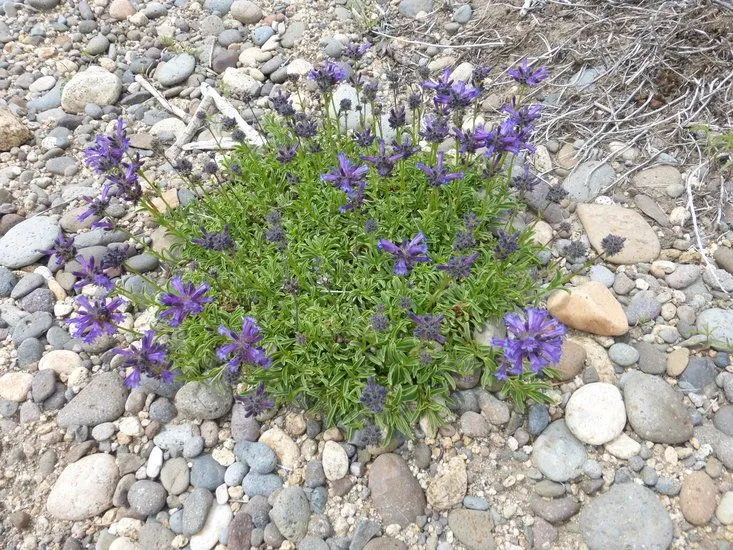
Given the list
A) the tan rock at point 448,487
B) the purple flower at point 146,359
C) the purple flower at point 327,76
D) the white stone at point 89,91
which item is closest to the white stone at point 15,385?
the purple flower at point 146,359

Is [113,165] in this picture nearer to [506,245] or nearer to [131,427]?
[131,427]

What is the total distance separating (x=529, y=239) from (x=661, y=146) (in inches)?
74.1

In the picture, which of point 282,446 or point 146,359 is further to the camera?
point 282,446

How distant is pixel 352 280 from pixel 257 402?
1241 mm

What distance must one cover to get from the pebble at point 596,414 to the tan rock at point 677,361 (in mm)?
498

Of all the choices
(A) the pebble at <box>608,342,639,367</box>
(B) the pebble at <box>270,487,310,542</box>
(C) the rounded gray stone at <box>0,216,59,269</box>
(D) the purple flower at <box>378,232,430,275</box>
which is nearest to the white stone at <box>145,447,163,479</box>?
(B) the pebble at <box>270,487,310,542</box>

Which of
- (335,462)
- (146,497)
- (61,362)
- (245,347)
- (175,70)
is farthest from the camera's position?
(175,70)

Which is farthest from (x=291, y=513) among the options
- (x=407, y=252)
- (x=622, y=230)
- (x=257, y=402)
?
(x=622, y=230)

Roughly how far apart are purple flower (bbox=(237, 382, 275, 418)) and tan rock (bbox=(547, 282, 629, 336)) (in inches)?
91.1

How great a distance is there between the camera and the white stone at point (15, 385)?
4227 millimetres

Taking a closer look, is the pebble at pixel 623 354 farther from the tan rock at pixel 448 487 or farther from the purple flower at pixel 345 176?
the purple flower at pixel 345 176

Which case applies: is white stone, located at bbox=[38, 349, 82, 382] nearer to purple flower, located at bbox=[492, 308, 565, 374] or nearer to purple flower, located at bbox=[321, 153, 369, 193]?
purple flower, located at bbox=[321, 153, 369, 193]

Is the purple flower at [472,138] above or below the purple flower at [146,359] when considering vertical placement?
above

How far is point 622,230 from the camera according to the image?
15.7 ft
